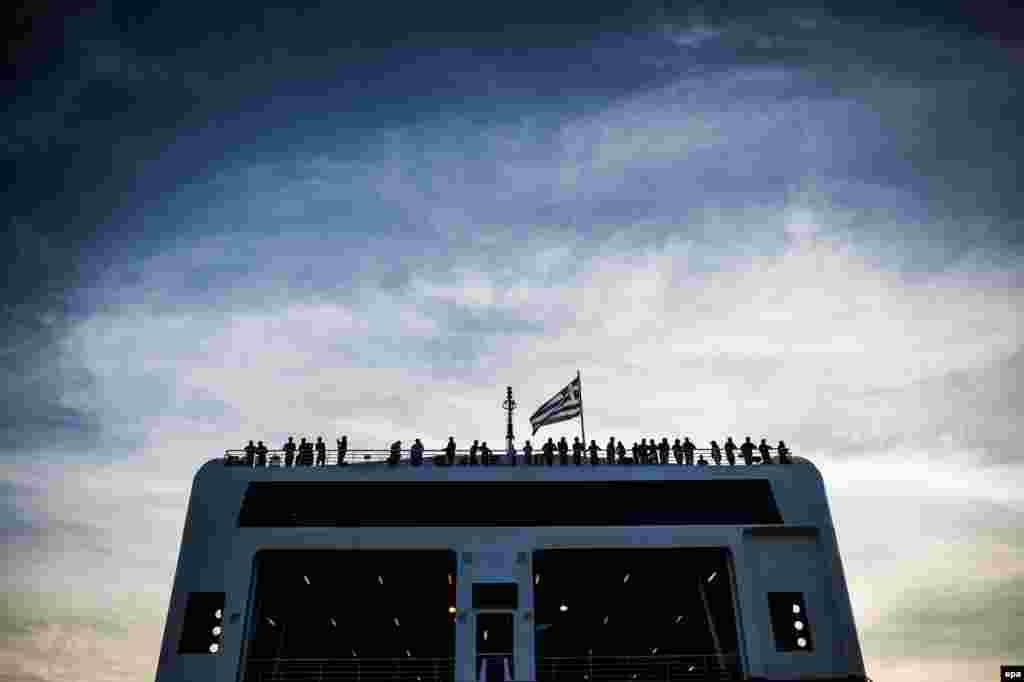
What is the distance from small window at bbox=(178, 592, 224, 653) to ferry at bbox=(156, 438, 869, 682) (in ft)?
0.14

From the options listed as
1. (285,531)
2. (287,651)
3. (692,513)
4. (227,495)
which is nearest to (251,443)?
(227,495)

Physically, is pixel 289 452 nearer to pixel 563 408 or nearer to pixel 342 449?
pixel 342 449

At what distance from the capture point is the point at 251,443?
29.4 metres

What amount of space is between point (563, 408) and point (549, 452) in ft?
12.3

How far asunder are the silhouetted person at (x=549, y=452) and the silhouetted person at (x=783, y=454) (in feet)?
28.9

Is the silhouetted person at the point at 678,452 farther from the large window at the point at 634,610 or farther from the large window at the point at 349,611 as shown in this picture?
the large window at the point at 349,611

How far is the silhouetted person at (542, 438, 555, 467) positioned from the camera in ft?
96.2

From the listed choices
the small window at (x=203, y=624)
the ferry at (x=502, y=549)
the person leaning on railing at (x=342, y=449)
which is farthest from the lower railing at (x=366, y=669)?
the person leaning on railing at (x=342, y=449)

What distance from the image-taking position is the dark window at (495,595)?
84.8 feet

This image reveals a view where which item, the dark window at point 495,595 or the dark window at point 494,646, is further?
the dark window at point 495,595

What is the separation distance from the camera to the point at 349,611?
3506 cm

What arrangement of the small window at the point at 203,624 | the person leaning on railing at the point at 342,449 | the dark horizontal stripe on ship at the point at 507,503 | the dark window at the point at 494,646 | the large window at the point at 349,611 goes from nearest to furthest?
the dark window at the point at 494,646 < the small window at the point at 203,624 < the dark horizontal stripe on ship at the point at 507,503 < the large window at the point at 349,611 < the person leaning on railing at the point at 342,449

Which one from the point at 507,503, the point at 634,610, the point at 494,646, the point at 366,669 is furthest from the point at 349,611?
the point at 634,610

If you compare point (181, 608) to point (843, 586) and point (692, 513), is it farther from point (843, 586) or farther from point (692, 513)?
point (843, 586)
